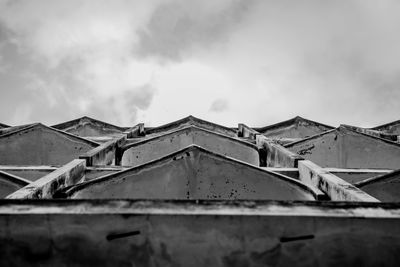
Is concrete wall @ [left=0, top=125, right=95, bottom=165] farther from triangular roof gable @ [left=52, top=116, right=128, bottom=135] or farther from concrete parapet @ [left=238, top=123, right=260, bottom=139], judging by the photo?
triangular roof gable @ [left=52, top=116, right=128, bottom=135]

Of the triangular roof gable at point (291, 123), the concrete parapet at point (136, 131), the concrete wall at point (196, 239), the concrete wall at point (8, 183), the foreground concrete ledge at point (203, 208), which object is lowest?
the concrete wall at point (196, 239)

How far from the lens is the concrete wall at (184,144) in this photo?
10195 mm

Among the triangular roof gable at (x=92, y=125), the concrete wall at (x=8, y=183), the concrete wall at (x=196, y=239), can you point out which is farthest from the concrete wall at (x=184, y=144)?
the concrete wall at (x=196, y=239)

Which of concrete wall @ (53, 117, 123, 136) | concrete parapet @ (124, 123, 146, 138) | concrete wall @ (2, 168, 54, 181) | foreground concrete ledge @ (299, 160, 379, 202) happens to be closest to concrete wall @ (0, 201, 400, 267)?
foreground concrete ledge @ (299, 160, 379, 202)

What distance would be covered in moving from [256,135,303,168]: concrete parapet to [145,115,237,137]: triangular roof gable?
488 cm

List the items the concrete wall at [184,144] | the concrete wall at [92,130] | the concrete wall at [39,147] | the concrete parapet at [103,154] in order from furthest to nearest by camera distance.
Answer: the concrete wall at [92,130] → the concrete wall at [39,147] → the concrete wall at [184,144] → the concrete parapet at [103,154]

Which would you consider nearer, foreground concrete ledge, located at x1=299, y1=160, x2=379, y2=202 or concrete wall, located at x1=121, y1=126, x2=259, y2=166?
foreground concrete ledge, located at x1=299, y1=160, x2=379, y2=202

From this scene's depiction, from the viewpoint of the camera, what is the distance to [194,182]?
21.1 feet

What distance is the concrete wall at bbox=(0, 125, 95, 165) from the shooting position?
10.4 m

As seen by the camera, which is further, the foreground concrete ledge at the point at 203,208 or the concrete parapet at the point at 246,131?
the concrete parapet at the point at 246,131

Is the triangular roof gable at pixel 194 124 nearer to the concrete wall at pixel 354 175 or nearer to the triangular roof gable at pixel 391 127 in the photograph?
the triangular roof gable at pixel 391 127

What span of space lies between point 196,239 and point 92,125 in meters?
14.1

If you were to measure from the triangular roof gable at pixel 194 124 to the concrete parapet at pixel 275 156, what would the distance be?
4.88 meters

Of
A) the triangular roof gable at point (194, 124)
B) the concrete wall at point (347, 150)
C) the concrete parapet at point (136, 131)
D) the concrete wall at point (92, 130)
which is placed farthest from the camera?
the concrete wall at point (92, 130)
